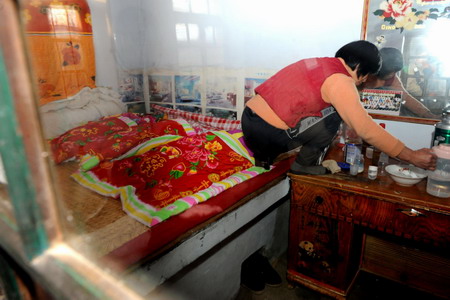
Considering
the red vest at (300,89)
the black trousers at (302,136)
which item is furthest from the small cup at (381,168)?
the red vest at (300,89)

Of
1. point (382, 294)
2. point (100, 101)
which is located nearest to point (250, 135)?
point (382, 294)

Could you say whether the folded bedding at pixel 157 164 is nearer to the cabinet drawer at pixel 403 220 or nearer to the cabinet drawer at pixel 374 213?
the cabinet drawer at pixel 374 213

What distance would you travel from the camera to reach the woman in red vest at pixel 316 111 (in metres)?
1.38

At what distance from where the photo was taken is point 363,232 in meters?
1.97

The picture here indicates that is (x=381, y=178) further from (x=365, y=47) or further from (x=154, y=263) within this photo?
(x=154, y=263)

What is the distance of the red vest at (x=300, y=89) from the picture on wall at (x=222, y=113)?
3.41 feet

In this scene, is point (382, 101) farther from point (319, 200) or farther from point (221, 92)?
point (221, 92)

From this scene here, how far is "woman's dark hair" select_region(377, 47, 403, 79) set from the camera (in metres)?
1.77

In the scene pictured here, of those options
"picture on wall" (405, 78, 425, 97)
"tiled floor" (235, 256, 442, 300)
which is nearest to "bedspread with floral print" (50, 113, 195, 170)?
"tiled floor" (235, 256, 442, 300)

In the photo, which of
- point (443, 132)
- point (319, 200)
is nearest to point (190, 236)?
point (319, 200)

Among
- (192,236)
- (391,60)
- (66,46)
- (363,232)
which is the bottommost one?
(363,232)

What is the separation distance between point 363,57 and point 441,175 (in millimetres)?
627

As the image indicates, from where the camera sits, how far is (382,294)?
182cm

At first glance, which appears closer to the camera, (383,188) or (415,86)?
(383,188)
